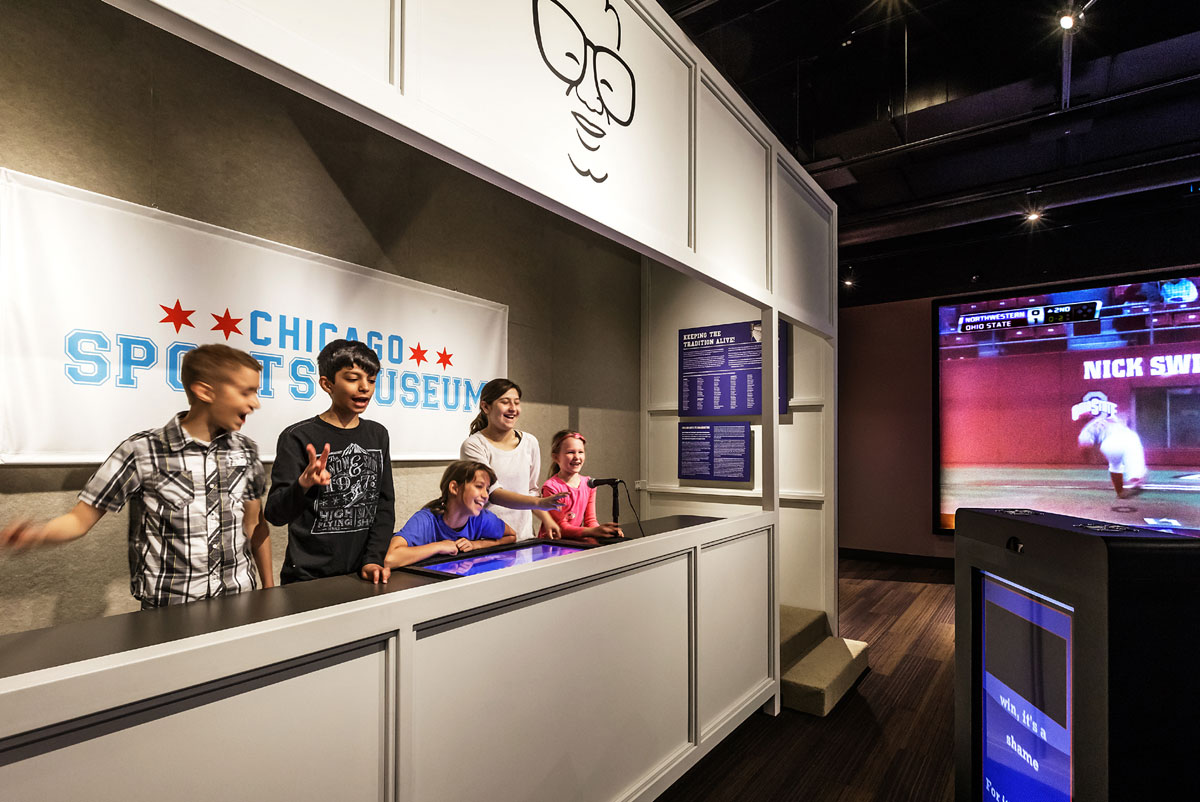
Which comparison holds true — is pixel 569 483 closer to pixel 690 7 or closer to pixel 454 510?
pixel 454 510

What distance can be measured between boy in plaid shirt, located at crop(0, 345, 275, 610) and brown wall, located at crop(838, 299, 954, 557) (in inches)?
262

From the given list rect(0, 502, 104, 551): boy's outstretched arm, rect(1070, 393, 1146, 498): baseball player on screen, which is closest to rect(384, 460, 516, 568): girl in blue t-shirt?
rect(0, 502, 104, 551): boy's outstretched arm

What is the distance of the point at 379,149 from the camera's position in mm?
3371

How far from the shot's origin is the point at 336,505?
197 centimetres

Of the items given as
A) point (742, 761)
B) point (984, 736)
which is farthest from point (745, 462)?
point (984, 736)

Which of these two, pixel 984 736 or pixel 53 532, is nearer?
pixel 984 736

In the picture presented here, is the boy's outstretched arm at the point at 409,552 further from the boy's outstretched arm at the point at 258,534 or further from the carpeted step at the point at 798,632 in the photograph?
the carpeted step at the point at 798,632

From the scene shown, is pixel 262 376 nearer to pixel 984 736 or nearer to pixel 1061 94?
pixel 984 736

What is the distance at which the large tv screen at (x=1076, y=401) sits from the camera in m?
5.60

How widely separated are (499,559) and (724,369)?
10.6ft

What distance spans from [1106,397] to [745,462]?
3955 millimetres

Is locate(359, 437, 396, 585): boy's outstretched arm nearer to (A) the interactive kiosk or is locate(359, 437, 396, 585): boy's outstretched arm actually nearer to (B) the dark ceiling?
(A) the interactive kiosk

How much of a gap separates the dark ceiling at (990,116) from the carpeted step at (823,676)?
11.4 ft

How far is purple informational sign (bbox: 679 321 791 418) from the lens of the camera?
15.1ft
